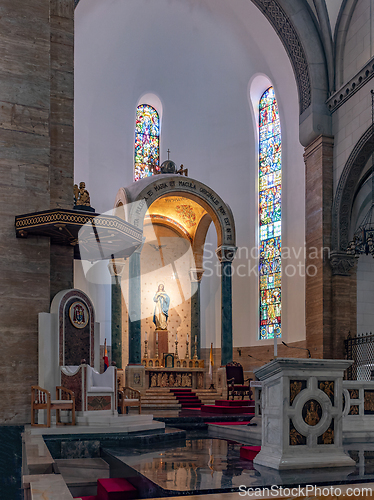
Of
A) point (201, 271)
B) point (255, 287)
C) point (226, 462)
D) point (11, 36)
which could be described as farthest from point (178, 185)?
point (226, 462)

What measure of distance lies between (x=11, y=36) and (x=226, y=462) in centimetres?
800

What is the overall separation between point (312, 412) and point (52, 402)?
460 cm

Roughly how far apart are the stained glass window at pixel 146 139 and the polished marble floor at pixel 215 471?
1359 cm

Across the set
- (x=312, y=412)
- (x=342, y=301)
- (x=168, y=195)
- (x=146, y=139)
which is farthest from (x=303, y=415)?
(x=146, y=139)

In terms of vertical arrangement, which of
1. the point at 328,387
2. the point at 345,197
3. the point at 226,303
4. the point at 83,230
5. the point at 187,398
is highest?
the point at 345,197

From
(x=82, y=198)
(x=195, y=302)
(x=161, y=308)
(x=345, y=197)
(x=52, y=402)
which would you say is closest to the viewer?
(x=52, y=402)

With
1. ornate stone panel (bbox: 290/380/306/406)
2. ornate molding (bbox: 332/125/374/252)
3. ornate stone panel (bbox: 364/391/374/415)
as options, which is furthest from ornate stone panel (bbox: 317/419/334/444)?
ornate molding (bbox: 332/125/374/252)

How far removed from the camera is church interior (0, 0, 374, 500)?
547 centimetres

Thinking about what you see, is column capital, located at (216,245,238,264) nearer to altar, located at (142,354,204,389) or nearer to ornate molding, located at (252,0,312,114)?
altar, located at (142,354,204,389)

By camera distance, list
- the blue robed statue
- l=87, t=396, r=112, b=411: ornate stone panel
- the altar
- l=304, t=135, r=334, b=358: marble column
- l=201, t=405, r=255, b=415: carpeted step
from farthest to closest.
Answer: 1. the blue robed statue
2. the altar
3. l=304, t=135, r=334, b=358: marble column
4. l=201, t=405, r=255, b=415: carpeted step
5. l=87, t=396, r=112, b=411: ornate stone panel

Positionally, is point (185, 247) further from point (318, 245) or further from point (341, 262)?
point (341, 262)

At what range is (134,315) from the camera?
1425 cm

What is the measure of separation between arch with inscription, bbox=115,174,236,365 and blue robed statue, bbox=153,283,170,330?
9.40 feet

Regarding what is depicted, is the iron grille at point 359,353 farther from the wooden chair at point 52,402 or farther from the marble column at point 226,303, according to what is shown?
the wooden chair at point 52,402
